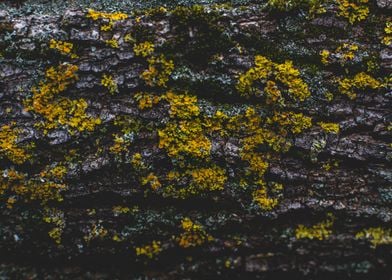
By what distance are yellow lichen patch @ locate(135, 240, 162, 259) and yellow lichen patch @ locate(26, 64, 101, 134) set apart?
86 centimetres

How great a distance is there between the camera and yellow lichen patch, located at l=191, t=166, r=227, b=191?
2.77m

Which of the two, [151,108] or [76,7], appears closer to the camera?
[151,108]

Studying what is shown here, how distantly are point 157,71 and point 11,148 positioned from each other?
1.10 m

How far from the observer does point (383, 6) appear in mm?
2959

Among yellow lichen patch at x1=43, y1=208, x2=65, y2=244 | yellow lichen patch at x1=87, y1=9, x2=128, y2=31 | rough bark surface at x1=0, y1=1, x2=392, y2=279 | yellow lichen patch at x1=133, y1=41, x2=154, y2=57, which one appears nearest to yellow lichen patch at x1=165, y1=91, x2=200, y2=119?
rough bark surface at x1=0, y1=1, x2=392, y2=279

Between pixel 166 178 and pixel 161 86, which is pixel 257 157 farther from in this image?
pixel 161 86

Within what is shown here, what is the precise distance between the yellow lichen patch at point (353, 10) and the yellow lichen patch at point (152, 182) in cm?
173

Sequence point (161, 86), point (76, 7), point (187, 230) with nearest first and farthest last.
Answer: point (187, 230)
point (161, 86)
point (76, 7)

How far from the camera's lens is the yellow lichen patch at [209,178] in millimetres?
2773

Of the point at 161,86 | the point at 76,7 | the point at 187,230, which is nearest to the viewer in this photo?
the point at 187,230

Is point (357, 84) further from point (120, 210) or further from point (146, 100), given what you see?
point (120, 210)

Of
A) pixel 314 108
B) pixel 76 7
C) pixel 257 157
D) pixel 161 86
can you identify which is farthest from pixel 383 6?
pixel 76 7

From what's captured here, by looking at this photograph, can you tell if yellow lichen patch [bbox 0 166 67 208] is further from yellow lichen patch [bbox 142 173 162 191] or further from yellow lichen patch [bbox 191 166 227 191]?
yellow lichen patch [bbox 191 166 227 191]

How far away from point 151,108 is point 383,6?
1.77 meters
